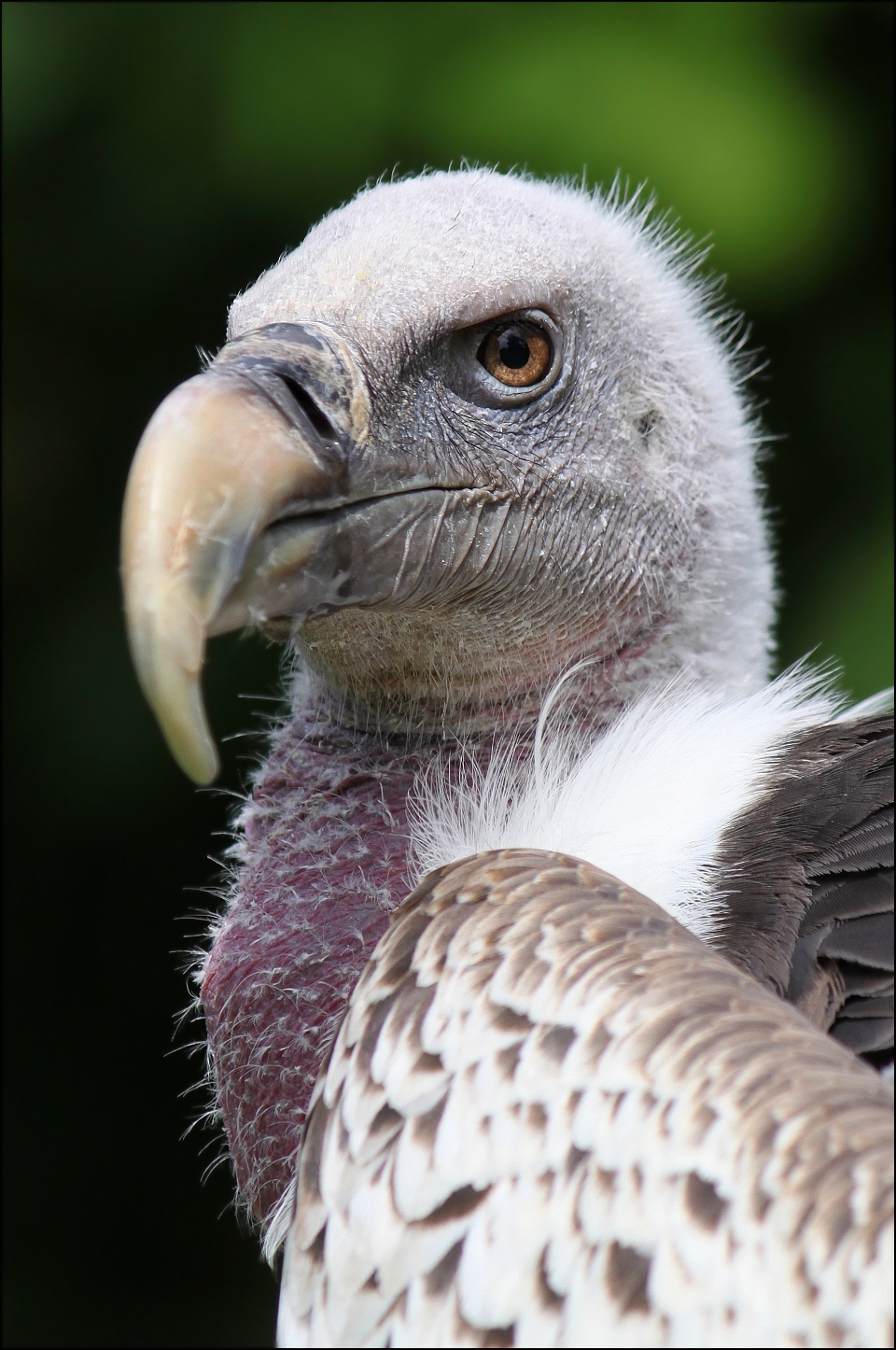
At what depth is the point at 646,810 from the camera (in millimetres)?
1282

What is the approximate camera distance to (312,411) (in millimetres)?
1261

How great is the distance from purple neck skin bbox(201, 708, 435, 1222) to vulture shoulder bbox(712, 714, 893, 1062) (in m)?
0.34

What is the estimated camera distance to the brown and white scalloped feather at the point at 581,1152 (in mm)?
892

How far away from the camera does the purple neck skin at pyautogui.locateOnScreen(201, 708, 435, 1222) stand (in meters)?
1.33

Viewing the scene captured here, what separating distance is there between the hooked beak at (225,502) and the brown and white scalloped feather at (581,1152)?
0.25 meters

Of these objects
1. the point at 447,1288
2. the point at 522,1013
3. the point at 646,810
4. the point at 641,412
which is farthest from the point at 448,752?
the point at 447,1288

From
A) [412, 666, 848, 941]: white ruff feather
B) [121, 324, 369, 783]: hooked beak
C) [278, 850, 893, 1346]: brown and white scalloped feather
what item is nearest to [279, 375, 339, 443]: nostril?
[121, 324, 369, 783]: hooked beak

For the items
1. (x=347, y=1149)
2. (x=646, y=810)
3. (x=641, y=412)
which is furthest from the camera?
(x=641, y=412)

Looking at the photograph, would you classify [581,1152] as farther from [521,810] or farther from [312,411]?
[312,411]

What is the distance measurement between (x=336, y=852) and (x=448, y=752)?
0.17m

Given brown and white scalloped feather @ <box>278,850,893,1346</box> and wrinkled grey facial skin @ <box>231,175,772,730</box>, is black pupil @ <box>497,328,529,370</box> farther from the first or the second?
brown and white scalloped feather @ <box>278,850,893,1346</box>

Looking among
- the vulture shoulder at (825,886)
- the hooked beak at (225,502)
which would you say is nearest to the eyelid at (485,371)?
the hooked beak at (225,502)

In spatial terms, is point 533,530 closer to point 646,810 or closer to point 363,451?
point 363,451

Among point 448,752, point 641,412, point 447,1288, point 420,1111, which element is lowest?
point 447,1288
